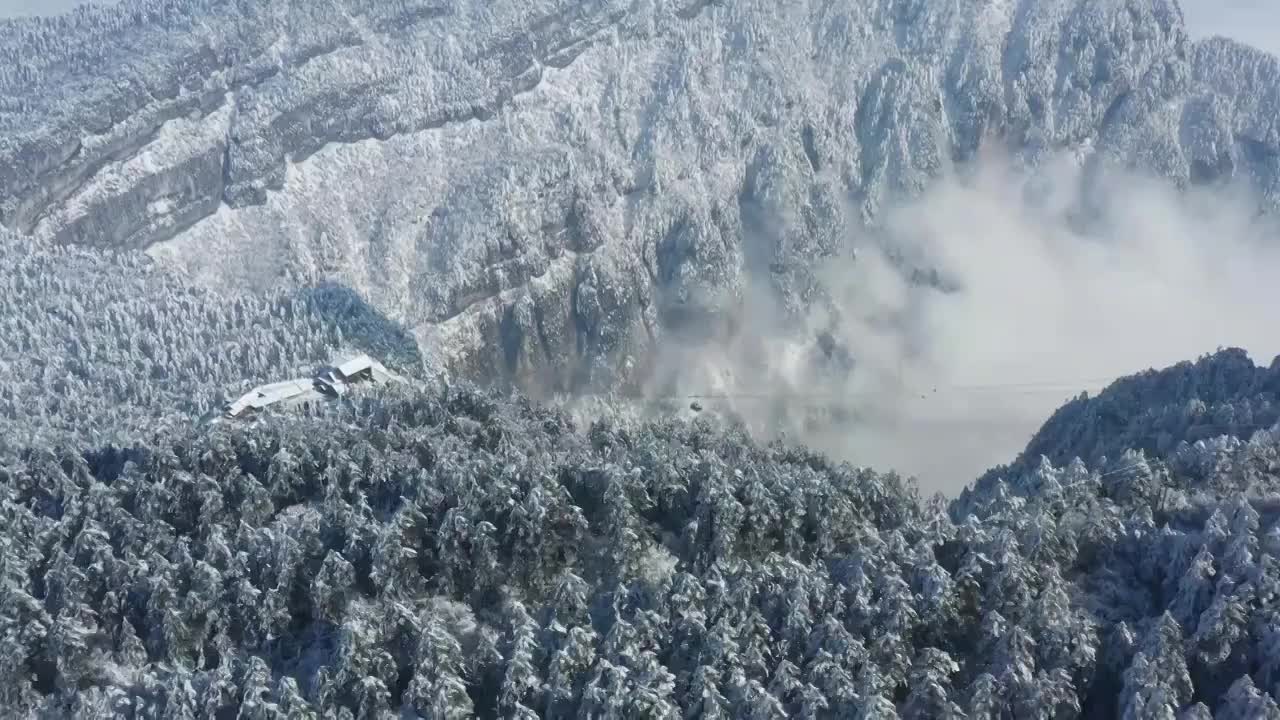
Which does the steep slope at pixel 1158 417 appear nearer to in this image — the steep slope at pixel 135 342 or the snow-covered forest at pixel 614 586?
the snow-covered forest at pixel 614 586

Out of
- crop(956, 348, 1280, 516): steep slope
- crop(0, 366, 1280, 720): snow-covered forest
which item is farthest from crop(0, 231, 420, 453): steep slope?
crop(956, 348, 1280, 516): steep slope

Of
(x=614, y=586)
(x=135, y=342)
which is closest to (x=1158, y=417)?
(x=614, y=586)

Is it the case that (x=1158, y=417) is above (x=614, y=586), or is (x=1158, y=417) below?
above

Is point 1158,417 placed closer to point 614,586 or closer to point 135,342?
point 614,586

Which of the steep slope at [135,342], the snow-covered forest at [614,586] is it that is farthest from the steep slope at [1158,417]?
the steep slope at [135,342]

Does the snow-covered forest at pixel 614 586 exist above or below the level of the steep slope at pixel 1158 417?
below

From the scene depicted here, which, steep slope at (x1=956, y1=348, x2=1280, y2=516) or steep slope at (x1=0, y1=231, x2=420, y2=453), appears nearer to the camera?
steep slope at (x1=956, y1=348, x2=1280, y2=516)

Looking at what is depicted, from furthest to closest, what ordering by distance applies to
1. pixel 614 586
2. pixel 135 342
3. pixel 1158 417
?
pixel 135 342, pixel 1158 417, pixel 614 586

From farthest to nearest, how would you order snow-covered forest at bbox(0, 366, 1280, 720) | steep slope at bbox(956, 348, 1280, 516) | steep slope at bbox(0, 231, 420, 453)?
steep slope at bbox(0, 231, 420, 453), steep slope at bbox(956, 348, 1280, 516), snow-covered forest at bbox(0, 366, 1280, 720)

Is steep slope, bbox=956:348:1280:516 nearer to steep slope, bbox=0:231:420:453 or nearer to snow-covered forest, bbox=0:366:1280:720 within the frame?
snow-covered forest, bbox=0:366:1280:720

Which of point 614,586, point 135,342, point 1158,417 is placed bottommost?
point 614,586

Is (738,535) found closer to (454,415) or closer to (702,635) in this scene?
(702,635)
